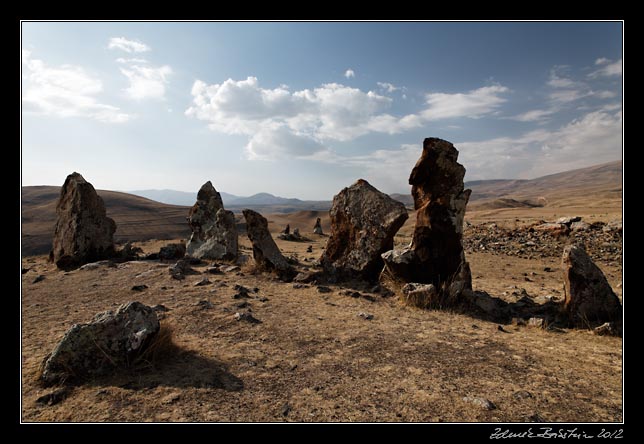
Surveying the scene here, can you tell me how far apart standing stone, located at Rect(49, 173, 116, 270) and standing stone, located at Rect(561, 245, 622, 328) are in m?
12.8

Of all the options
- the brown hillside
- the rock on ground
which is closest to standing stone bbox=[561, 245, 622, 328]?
the rock on ground

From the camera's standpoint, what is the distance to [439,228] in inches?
299

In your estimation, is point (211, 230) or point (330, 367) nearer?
point (330, 367)

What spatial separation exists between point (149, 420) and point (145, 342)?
1.16 meters

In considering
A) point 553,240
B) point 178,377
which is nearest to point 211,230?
point 178,377

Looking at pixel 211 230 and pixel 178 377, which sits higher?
pixel 211 230

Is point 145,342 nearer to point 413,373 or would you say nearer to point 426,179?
point 413,373

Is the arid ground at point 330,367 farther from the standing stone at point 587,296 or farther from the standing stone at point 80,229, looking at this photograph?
the standing stone at point 80,229

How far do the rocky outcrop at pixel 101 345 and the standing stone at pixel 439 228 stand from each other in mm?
5274

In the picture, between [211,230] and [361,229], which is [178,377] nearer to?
[361,229]

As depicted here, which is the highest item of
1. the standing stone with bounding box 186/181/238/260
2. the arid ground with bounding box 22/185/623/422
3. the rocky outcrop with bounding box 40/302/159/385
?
the standing stone with bounding box 186/181/238/260

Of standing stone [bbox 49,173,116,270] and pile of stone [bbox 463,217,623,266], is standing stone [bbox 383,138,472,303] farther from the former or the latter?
standing stone [bbox 49,173,116,270]

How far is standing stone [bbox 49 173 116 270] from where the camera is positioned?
1134 cm

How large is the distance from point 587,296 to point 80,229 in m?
13.5
